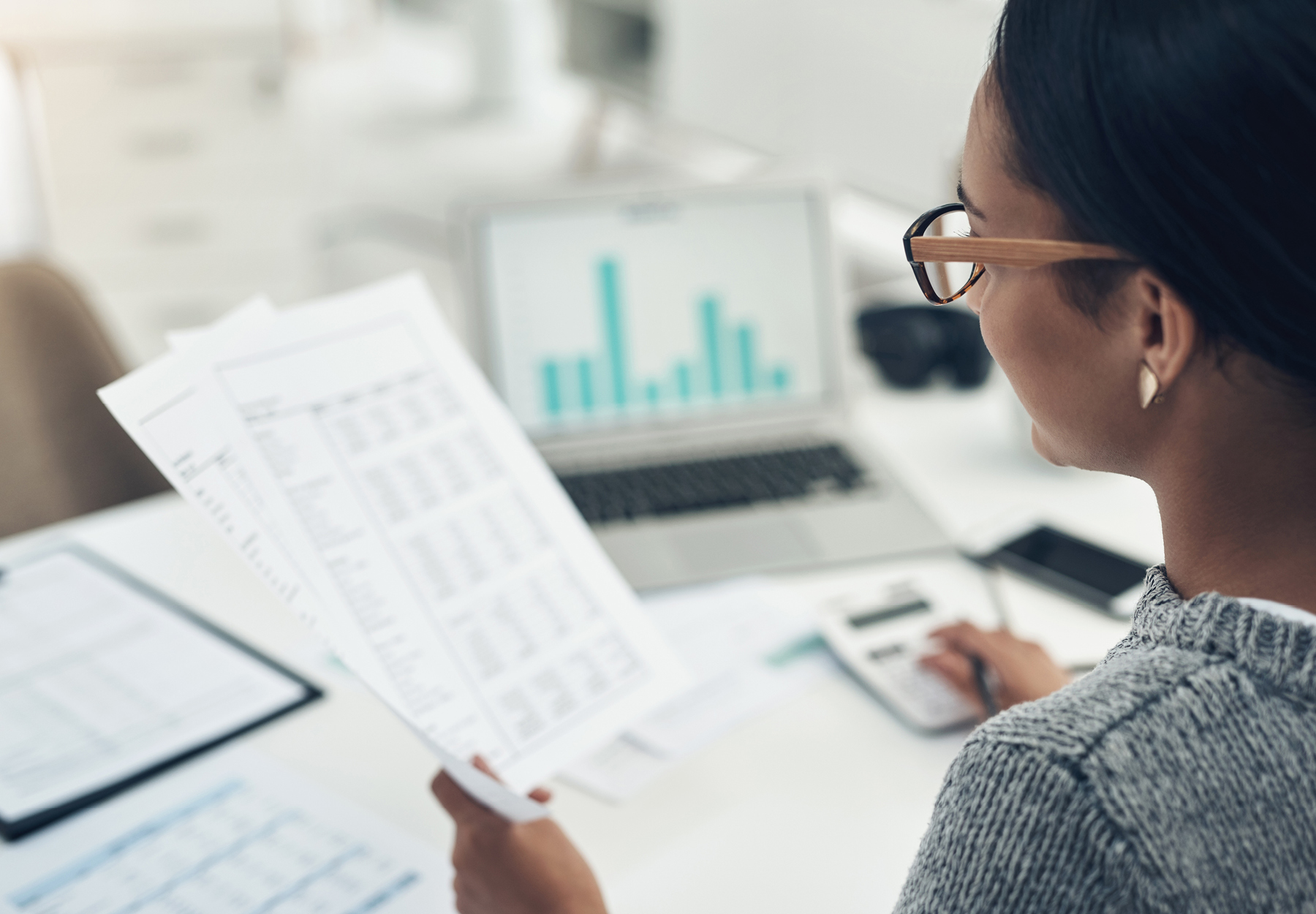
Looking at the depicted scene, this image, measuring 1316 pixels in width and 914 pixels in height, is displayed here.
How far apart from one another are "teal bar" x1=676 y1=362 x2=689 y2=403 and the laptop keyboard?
0.08 metres

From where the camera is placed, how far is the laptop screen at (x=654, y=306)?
130cm

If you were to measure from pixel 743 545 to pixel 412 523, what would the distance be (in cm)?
47

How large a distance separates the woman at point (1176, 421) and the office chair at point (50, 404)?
120cm

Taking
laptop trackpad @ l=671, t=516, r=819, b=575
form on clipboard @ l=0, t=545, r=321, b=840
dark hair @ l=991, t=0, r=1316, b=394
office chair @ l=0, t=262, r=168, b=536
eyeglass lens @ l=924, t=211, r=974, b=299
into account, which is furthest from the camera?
office chair @ l=0, t=262, r=168, b=536

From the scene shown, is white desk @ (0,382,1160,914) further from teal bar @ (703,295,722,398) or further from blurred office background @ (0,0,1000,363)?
blurred office background @ (0,0,1000,363)

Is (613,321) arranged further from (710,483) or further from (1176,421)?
(1176,421)

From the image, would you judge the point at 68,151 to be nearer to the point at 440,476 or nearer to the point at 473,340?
the point at 473,340

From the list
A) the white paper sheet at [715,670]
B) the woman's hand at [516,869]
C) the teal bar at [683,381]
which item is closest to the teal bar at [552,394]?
the teal bar at [683,381]

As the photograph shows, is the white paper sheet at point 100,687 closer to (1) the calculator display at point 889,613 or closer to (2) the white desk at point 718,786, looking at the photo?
(2) the white desk at point 718,786

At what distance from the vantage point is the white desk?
2.47ft

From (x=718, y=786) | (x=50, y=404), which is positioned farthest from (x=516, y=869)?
(x=50, y=404)

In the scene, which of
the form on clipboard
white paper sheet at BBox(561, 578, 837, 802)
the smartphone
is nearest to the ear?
white paper sheet at BBox(561, 578, 837, 802)

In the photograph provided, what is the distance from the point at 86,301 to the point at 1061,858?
134 centimetres

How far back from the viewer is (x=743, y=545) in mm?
1171
